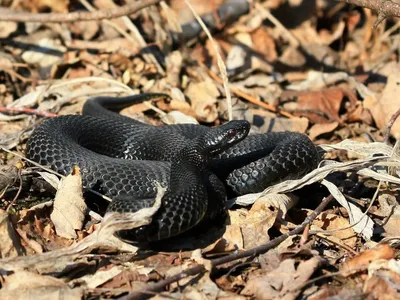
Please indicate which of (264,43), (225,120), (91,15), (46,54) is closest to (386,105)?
(225,120)

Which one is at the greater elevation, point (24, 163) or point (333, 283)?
point (24, 163)

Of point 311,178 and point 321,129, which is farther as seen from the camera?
point 321,129

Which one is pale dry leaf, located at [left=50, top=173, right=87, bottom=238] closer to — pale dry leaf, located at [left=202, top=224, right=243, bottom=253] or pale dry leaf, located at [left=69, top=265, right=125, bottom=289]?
pale dry leaf, located at [left=69, top=265, right=125, bottom=289]

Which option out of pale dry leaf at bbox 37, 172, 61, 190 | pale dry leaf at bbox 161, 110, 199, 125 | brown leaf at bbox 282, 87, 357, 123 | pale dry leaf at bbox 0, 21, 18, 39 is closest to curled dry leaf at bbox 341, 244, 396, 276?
pale dry leaf at bbox 37, 172, 61, 190

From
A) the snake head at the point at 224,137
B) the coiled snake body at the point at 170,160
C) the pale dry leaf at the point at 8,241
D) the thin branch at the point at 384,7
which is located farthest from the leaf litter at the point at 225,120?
the thin branch at the point at 384,7

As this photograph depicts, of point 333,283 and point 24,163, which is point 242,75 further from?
point 333,283

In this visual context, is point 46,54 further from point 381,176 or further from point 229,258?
point 229,258

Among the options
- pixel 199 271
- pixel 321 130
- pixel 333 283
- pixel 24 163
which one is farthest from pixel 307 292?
pixel 321 130
